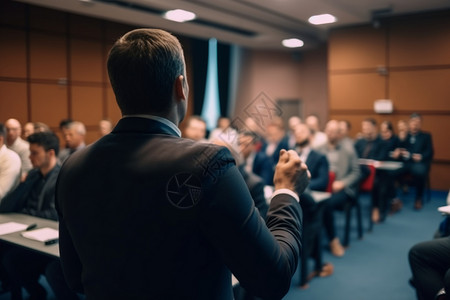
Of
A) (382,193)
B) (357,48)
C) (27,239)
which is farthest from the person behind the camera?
(357,48)

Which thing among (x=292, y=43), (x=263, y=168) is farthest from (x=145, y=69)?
(x=292, y=43)

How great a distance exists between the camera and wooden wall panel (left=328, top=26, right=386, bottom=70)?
5.95 meters

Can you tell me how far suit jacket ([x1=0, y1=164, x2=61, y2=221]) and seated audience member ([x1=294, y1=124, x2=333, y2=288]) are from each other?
1753 mm

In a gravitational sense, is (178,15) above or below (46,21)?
above

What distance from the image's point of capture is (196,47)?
9.04 metres

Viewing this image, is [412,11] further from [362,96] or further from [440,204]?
[440,204]

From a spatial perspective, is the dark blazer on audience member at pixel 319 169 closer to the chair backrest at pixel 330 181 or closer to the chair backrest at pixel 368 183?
the chair backrest at pixel 330 181

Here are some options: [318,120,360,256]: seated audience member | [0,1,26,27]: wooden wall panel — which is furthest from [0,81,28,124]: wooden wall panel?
[318,120,360,256]: seated audience member

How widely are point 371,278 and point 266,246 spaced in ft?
9.71

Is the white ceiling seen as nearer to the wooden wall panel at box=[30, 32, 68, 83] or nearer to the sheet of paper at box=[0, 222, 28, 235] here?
the wooden wall panel at box=[30, 32, 68, 83]

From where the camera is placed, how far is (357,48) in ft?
22.3

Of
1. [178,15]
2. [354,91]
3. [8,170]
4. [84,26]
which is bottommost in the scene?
[8,170]

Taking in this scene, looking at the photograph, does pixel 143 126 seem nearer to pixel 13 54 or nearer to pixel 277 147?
pixel 13 54

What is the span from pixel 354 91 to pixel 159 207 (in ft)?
23.5
